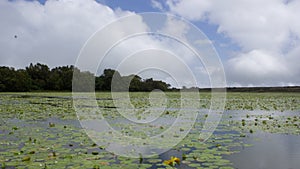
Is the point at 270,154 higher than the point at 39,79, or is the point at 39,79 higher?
the point at 39,79

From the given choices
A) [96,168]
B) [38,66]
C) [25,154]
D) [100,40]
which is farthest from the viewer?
[38,66]

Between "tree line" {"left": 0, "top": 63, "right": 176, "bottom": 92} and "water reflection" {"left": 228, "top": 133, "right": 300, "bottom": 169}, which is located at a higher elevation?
"tree line" {"left": 0, "top": 63, "right": 176, "bottom": 92}

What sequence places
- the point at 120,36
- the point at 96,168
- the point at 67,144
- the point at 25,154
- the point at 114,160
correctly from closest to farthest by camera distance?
the point at 96,168
the point at 114,160
the point at 25,154
the point at 67,144
the point at 120,36

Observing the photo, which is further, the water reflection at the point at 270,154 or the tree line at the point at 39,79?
the tree line at the point at 39,79

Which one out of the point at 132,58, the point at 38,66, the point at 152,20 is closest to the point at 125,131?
the point at 132,58

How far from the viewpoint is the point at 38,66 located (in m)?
64.1

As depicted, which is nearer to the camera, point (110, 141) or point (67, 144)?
point (67, 144)

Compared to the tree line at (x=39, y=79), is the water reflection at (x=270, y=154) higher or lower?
lower

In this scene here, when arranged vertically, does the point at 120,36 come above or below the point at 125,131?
above

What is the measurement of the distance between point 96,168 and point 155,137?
3.00 metres

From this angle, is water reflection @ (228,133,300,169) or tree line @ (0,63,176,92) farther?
tree line @ (0,63,176,92)

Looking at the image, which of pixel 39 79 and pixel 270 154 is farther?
pixel 39 79

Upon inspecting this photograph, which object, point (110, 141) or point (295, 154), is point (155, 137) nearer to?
point (110, 141)

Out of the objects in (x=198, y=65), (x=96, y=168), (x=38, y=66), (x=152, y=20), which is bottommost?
(x=96, y=168)
